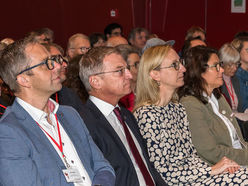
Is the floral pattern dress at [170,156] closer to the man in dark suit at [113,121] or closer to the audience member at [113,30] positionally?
the man in dark suit at [113,121]

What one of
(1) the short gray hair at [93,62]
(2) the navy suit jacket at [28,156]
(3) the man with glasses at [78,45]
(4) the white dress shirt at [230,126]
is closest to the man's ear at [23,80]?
(2) the navy suit jacket at [28,156]

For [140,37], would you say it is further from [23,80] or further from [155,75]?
[23,80]

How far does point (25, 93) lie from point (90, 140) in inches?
17.8

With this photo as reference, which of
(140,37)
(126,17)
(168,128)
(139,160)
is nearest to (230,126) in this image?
(168,128)

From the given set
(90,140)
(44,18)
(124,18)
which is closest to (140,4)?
(124,18)

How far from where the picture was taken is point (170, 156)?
2654 mm

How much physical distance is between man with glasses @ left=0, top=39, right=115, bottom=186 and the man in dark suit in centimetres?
13

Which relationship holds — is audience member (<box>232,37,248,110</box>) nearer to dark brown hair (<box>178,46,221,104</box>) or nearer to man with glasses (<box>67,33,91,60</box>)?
dark brown hair (<box>178,46,221,104</box>)

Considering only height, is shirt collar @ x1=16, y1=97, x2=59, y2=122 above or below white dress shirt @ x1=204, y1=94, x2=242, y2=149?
above

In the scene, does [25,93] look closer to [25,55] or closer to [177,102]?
[25,55]

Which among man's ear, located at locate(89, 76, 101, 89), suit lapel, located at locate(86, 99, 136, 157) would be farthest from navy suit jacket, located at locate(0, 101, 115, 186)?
man's ear, located at locate(89, 76, 101, 89)

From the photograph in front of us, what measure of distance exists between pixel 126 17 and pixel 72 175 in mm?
7039

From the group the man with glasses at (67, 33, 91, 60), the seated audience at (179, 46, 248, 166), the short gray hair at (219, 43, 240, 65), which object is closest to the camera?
the seated audience at (179, 46, 248, 166)

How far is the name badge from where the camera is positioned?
1925 mm
